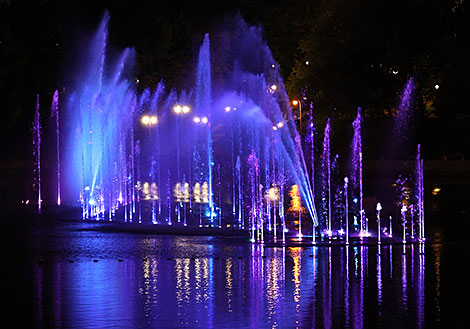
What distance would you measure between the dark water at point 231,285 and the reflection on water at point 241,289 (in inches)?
0.7

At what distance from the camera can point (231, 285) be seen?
15125 millimetres

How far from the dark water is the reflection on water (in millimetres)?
17

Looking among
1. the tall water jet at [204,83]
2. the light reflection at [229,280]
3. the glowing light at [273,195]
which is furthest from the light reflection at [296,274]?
the tall water jet at [204,83]

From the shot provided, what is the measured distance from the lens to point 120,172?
149 feet

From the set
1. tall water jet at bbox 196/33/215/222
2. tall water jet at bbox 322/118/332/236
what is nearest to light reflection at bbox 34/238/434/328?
tall water jet at bbox 322/118/332/236

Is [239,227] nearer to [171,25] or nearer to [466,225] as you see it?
[466,225]

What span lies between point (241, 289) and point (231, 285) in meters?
0.50

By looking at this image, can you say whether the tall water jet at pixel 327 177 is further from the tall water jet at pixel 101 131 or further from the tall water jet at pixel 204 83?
the tall water jet at pixel 204 83

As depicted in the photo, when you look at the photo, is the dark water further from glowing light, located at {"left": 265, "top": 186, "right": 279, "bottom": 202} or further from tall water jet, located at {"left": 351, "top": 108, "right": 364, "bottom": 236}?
tall water jet, located at {"left": 351, "top": 108, "right": 364, "bottom": 236}

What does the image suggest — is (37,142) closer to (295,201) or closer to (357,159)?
(357,159)

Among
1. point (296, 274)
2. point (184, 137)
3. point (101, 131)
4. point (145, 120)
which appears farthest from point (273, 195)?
point (296, 274)

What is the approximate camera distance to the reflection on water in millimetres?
11883

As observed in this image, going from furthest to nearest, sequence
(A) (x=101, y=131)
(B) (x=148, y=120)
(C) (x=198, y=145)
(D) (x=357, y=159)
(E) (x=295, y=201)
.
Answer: (C) (x=198, y=145) → (B) (x=148, y=120) → (D) (x=357, y=159) → (A) (x=101, y=131) → (E) (x=295, y=201)

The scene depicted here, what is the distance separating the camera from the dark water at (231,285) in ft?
39.1
